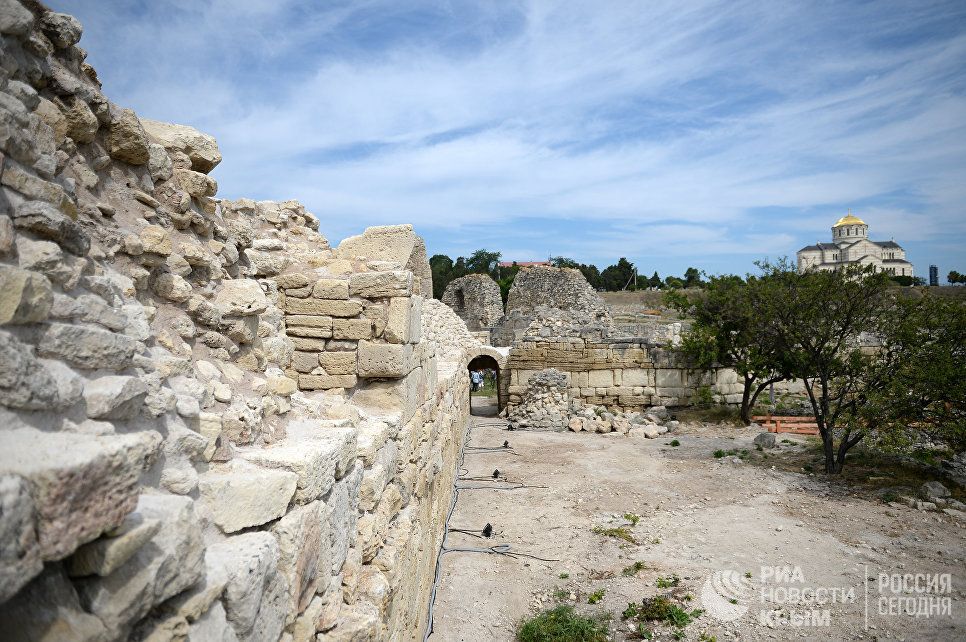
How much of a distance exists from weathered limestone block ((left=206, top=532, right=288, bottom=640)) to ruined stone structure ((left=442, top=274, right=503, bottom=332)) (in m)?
26.1

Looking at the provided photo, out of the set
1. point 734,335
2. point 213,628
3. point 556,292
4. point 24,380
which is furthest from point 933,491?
point 556,292

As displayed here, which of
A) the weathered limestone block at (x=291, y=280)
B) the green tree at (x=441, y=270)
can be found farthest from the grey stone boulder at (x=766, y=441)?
the green tree at (x=441, y=270)

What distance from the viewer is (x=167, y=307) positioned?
2492 mm

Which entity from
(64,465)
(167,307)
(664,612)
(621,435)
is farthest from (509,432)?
(64,465)

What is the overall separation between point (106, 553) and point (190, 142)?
7.89 ft

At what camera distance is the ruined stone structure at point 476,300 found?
28469 millimetres

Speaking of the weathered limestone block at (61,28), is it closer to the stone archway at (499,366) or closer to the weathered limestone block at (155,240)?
the weathered limestone block at (155,240)

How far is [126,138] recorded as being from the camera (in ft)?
7.82

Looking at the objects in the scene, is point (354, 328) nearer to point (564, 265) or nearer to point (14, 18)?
point (14, 18)

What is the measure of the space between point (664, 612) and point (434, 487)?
8.22 feet

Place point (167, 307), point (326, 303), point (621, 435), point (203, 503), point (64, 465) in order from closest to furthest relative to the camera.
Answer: point (64, 465)
point (203, 503)
point (167, 307)
point (326, 303)
point (621, 435)

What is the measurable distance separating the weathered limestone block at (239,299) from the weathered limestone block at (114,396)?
1134mm

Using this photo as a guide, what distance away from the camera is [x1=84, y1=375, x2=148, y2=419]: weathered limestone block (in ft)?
5.00

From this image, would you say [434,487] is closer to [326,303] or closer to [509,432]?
[326,303]
